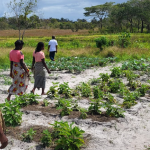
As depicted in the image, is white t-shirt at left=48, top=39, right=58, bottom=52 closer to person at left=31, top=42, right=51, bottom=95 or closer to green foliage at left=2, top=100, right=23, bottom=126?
person at left=31, top=42, right=51, bottom=95

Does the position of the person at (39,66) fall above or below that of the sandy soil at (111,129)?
above

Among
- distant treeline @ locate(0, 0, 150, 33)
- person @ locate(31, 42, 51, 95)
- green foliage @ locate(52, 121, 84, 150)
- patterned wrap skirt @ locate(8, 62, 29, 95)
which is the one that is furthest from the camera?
distant treeline @ locate(0, 0, 150, 33)

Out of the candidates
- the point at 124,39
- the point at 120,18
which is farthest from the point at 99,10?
the point at 124,39

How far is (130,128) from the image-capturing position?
181 inches

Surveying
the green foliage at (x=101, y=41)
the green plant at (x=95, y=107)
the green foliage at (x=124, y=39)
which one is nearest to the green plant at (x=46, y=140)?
the green plant at (x=95, y=107)

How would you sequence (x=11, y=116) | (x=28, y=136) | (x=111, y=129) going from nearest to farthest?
(x=28, y=136) < (x=11, y=116) < (x=111, y=129)

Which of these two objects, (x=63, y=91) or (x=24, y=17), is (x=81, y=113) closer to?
(x=63, y=91)

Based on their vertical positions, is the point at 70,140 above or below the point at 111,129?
above

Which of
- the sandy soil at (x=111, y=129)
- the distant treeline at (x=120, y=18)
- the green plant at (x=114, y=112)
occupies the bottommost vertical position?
the sandy soil at (x=111, y=129)

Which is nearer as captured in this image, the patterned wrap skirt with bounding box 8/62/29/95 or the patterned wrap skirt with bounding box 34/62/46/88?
the patterned wrap skirt with bounding box 8/62/29/95

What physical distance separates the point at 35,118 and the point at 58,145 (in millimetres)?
1399

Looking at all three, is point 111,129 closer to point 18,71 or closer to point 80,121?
point 80,121

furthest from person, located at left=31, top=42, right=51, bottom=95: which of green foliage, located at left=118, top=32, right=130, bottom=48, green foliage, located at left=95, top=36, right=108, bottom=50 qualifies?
green foliage, located at left=118, top=32, right=130, bottom=48

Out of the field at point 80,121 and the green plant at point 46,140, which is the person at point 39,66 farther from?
the green plant at point 46,140
